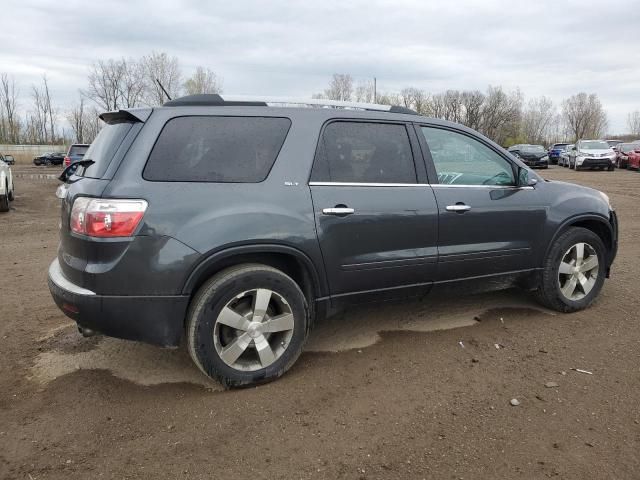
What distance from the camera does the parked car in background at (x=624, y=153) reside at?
91.8 ft

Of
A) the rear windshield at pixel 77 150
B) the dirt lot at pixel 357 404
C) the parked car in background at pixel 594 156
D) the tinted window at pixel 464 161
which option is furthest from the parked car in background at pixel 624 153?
the tinted window at pixel 464 161

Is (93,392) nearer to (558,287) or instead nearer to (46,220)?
(558,287)

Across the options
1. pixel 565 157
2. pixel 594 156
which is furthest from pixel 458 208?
pixel 565 157

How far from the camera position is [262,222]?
10.5 feet

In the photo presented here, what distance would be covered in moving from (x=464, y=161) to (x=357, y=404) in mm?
2188

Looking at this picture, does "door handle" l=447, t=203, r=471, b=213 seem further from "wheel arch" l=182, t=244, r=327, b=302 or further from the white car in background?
the white car in background

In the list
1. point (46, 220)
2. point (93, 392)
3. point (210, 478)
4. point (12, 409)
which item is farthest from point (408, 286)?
point (46, 220)

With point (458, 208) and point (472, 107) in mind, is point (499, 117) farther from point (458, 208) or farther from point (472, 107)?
point (458, 208)

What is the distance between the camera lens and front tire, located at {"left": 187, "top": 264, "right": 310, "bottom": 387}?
3141mm

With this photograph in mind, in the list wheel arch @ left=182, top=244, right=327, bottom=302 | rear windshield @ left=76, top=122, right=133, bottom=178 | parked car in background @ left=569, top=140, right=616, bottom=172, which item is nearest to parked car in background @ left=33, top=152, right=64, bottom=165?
parked car in background @ left=569, top=140, right=616, bottom=172

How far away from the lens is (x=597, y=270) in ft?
15.6

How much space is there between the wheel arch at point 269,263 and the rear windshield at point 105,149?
86 cm

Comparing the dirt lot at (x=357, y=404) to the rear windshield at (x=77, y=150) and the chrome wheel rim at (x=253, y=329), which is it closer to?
the chrome wheel rim at (x=253, y=329)

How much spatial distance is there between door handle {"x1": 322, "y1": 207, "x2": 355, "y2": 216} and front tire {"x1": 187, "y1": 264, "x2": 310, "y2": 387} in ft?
1.68
